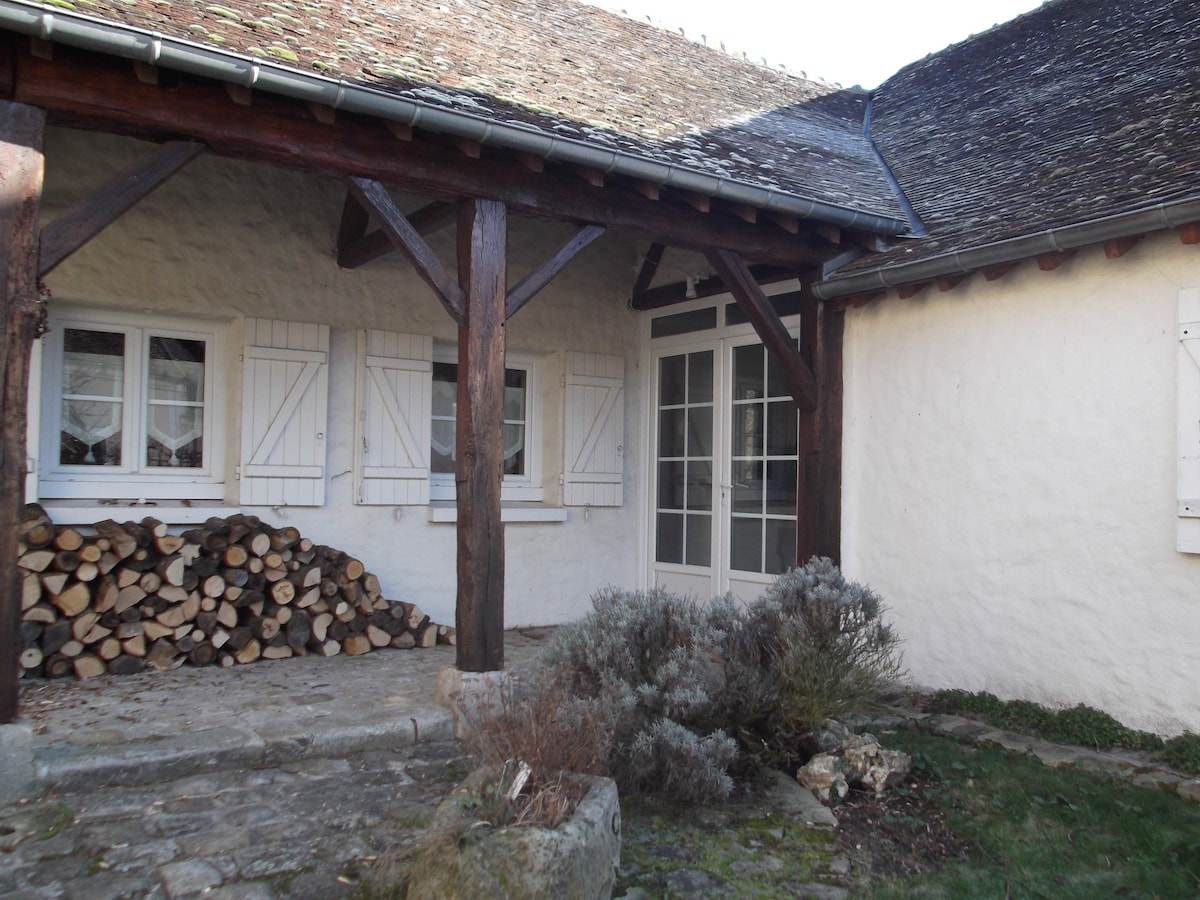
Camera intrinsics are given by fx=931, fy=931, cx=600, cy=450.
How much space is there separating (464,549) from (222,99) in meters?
2.17

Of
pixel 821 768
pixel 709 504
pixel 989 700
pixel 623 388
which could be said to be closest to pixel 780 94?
pixel 623 388

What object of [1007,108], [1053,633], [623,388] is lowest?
[1053,633]

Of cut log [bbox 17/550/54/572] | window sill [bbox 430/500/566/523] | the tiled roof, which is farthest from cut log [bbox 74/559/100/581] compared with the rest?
the tiled roof

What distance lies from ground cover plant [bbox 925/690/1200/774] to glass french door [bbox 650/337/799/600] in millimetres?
1590

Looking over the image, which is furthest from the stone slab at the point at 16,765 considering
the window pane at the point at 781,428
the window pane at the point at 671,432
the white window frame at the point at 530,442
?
the window pane at the point at 671,432

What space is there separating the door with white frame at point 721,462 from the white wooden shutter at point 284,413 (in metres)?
2.63

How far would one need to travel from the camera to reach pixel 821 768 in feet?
12.1

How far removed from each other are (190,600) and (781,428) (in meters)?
3.80

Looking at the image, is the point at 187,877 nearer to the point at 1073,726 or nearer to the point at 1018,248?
the point at 1073,726

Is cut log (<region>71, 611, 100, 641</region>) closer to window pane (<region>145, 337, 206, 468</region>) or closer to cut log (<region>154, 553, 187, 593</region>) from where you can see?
cut log (<region>154, 553, 187, 593</region>)

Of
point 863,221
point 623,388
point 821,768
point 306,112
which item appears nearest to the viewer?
point 821,768

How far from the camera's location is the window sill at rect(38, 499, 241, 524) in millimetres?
5133

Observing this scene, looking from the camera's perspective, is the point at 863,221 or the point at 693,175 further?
the point at 863,221

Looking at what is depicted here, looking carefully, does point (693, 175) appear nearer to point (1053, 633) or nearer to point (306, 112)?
point (306, 112)
